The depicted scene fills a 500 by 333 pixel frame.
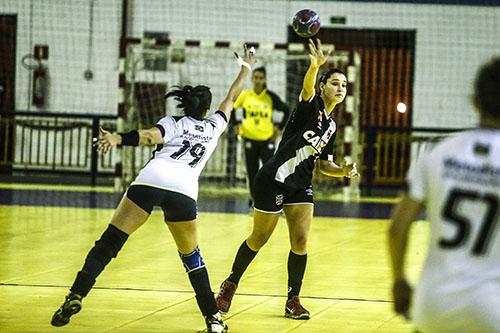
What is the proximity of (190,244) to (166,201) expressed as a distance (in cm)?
35

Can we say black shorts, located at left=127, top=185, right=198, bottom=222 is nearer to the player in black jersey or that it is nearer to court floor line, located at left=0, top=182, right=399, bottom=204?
the player in black jersey

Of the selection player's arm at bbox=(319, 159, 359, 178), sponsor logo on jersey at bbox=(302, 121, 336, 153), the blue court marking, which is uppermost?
sponsor logo on jersey at bbox=(302, 121, 336, 153)

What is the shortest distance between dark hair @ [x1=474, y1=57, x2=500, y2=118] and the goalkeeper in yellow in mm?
11444

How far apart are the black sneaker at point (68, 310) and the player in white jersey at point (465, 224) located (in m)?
3.12

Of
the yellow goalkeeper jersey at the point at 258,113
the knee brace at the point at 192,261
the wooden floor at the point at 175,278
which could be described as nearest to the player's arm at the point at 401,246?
the knee brace at the point at 192,261

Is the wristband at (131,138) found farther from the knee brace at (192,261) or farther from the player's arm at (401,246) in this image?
the player's arm at (401,246)

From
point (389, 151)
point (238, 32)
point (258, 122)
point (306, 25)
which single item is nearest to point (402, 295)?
point (306, 25)

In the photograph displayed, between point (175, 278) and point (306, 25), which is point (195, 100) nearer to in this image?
point (306, 25)

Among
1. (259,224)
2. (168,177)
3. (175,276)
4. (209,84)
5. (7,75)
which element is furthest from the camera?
(7,75)

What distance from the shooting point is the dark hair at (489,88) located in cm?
332

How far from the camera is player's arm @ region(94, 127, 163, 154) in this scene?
604cm

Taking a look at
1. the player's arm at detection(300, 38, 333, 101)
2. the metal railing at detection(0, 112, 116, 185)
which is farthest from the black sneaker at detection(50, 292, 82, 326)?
the metal railing at detection(0, 112, 116, 185)

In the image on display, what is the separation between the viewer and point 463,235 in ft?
11.0

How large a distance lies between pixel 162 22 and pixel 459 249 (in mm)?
17906
